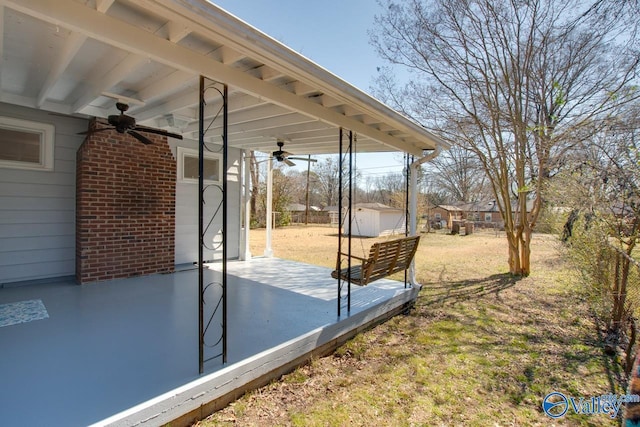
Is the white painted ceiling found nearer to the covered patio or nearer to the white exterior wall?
the covered patio

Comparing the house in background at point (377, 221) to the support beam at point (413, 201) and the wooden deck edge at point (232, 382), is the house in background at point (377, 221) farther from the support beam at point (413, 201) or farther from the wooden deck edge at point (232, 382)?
the wooden deck edge at point (232, 382)

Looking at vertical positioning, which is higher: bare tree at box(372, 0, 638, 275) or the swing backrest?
bare tree at box(372, 0, 638, 275)

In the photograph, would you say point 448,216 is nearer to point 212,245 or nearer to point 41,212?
point 212,245

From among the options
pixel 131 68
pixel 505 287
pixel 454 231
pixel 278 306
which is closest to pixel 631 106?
pixel 505 287

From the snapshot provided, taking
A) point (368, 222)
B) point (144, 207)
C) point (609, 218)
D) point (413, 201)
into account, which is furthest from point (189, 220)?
point (368, 222)

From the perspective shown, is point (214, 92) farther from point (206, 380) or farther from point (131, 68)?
point (206, 380)

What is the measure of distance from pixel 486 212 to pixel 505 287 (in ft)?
113

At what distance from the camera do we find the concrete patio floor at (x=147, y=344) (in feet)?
6.97

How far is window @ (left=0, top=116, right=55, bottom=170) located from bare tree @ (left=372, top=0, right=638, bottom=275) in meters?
6.72

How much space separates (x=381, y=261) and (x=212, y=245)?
14.0ft

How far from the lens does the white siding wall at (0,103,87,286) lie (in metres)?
4.38
